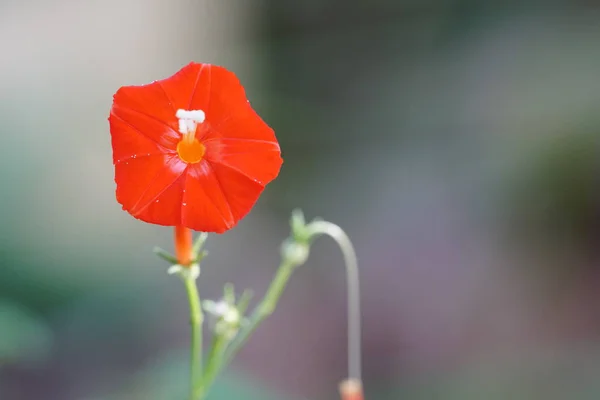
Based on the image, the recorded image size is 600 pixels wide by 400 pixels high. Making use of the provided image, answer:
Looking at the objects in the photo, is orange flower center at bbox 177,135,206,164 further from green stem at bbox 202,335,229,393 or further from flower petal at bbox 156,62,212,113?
green stem at bbox 202,335,229,393

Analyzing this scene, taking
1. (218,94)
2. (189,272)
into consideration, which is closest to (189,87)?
(218,94)

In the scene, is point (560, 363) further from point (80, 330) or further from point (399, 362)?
point (80, 330)

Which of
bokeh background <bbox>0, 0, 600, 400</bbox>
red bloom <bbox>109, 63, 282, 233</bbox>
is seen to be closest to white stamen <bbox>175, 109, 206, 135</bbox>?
red bloom <bbox>109, 63, 282, 233</bbox>

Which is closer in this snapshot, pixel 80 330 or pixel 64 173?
pixel 80 330

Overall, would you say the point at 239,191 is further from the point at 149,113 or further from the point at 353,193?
the point at 353,193

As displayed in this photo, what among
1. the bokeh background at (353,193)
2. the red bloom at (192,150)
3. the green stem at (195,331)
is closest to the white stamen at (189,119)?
the red bloom at (192,150)

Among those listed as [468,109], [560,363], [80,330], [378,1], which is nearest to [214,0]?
[378,1]

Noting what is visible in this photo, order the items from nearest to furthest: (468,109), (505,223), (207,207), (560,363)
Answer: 1. (207,207)
2. (560,363)
3. (505,223)
4. (468,109)
